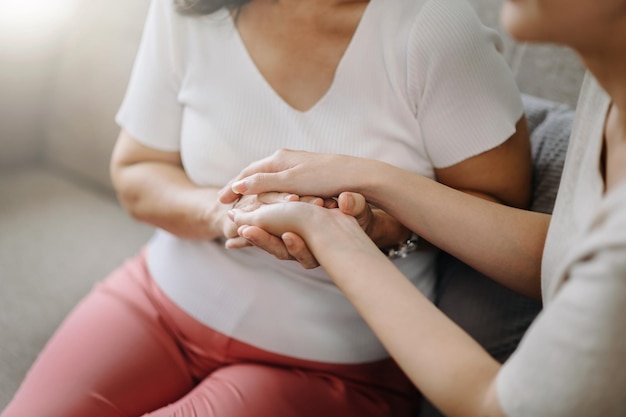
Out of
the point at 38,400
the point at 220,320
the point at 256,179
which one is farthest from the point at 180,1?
the point at 38,400

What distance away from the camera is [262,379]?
998mm

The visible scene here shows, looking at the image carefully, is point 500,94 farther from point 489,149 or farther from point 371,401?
point 371,401

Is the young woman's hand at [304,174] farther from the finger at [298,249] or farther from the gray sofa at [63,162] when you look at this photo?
the gray sofa at [63,162]

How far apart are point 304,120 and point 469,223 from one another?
11.5 inches

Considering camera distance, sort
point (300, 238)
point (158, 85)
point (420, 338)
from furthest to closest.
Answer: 1. point (158, 85)
2. point (300, 238)
3. point (420, 338)

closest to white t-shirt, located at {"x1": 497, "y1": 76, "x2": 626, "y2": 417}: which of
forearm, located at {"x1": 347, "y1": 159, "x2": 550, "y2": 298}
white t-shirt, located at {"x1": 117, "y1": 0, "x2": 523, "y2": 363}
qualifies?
forearm, located at {"x1": 347, "y1": 159, "x2": 550, "y2": 298}

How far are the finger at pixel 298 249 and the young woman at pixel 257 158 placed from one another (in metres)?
0.08

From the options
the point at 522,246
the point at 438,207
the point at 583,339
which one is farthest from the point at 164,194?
the point at 583,339

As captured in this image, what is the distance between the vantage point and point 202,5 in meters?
1.07

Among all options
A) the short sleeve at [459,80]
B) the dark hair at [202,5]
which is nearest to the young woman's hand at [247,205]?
the short sleeve at [459,80]

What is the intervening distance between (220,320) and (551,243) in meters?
0.52

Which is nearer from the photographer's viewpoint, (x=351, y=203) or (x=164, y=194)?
(x=351, y=203)

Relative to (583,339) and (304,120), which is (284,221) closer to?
(304,120)

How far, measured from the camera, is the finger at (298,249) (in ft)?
2.80
